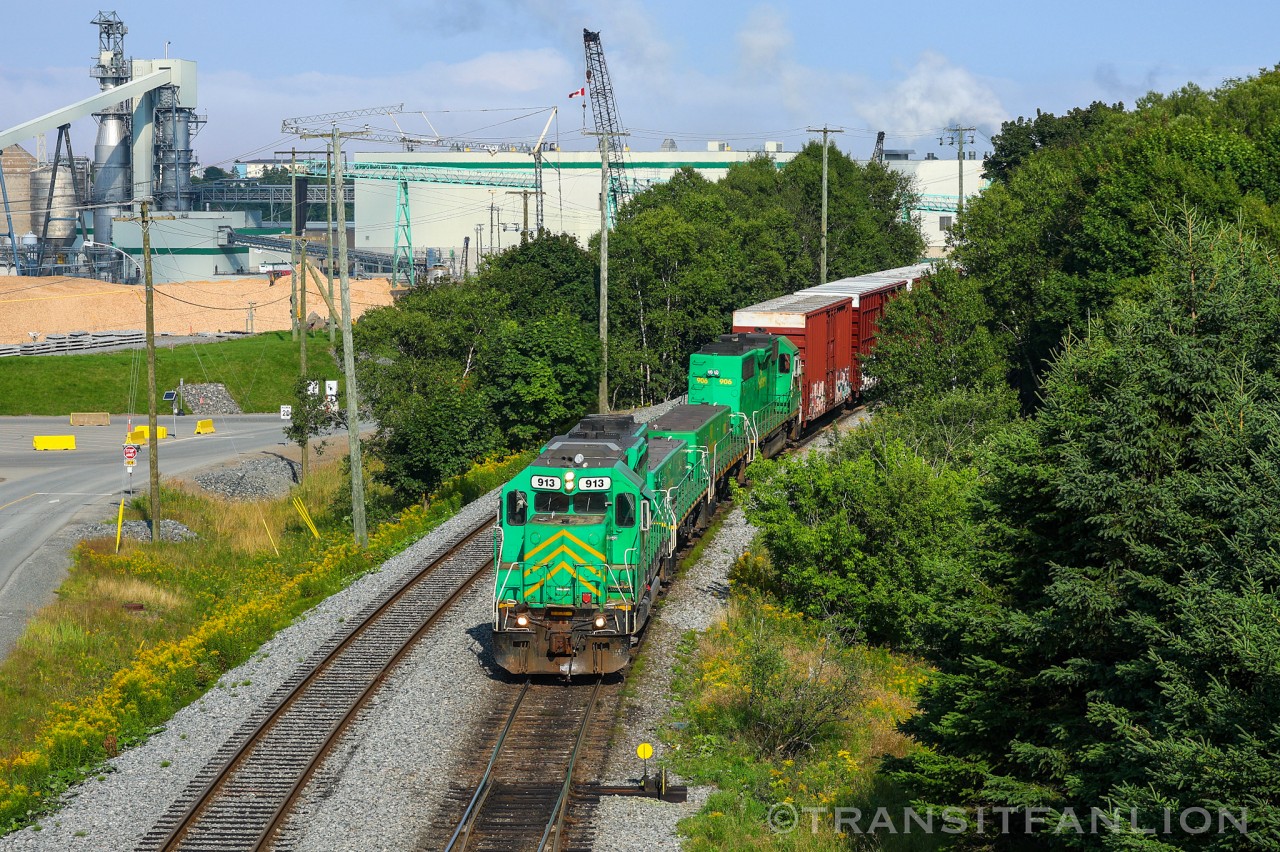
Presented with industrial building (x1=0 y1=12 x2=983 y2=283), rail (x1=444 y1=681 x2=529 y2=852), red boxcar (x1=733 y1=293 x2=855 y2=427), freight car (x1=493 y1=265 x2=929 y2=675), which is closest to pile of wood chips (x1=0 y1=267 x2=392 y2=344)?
industrial building (x1=0 y1=12 x2=983 y2=283)

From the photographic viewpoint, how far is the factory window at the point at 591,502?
20.7 meters

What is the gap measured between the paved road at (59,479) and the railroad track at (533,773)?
15.3m

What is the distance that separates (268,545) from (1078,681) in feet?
113

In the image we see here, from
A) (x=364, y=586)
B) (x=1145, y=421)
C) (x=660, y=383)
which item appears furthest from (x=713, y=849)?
(x=660, y=383)

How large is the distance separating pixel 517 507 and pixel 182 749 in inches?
263

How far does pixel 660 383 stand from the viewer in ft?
212

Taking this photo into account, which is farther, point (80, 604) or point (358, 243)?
point (358, 243)

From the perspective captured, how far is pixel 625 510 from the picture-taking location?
2077 cm

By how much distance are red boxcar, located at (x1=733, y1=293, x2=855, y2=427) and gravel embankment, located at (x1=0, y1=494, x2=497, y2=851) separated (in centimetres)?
1709

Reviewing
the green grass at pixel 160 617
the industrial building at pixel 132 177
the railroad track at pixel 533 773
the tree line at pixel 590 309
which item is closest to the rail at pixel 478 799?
the railroad track at pixel 533 773

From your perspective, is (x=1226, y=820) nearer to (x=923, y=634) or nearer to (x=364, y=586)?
(x=923, y=634)

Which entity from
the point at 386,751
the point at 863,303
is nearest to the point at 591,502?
the point at 386,751

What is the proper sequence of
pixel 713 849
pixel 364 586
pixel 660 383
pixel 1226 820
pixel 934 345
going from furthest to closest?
pixel 660 383 → pixel 934 345 → pixel 364 586 → pixel 713 849 → pixel 1226 820

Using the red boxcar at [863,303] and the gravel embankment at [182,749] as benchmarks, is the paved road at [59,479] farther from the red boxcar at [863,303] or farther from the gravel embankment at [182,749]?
the red boxcar at [863,303]
